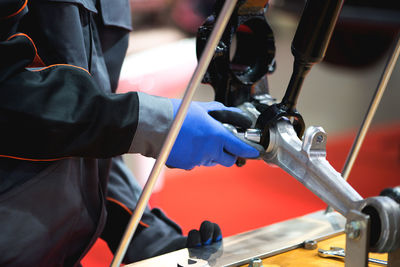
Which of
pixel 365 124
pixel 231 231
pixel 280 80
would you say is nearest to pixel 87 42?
pixel 365 124

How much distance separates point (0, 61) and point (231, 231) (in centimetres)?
109

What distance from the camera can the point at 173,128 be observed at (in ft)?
1.55

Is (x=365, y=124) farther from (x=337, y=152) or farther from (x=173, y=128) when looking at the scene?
(x=337, y=152)

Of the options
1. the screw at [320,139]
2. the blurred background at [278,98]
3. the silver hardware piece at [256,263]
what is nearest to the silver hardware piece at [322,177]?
the screw at [320,139]

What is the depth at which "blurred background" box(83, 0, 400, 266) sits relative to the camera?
1.65m

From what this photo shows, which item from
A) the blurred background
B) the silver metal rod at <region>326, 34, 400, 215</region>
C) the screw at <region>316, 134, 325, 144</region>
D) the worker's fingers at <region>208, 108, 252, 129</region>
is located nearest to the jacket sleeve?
the worker's fingers at <region>208, 108, 252, 129</region>

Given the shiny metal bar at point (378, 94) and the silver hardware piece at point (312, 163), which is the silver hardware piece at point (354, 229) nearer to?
the silver hardware piece at point (312, 163)

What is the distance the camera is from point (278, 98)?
2.47m

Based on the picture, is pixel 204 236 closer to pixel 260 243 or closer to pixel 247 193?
pixel 260 243

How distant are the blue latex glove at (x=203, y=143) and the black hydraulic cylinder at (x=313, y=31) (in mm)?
112

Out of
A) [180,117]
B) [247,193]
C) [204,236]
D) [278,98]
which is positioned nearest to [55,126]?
[180,117]

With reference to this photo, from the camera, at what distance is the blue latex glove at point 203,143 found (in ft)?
2.03

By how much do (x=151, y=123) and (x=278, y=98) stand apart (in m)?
1.93

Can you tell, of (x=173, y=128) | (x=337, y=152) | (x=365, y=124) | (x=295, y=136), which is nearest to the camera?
(x=173, y=128)
